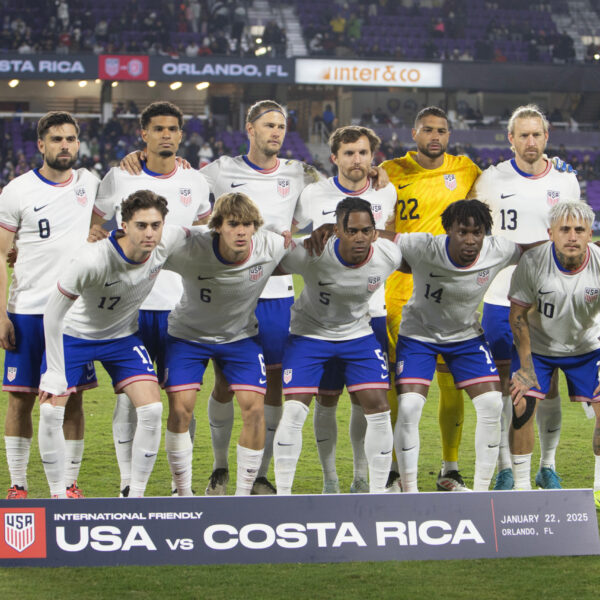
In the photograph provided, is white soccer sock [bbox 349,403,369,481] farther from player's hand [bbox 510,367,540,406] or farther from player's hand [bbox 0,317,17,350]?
player's hand [bbox 0,317,17,350]

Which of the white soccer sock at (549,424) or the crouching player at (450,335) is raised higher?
the crouching player at (450,335)

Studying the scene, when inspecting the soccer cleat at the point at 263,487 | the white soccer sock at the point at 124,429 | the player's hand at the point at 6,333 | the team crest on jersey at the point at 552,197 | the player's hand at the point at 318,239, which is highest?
the team crest on jersey at the point at 552,197

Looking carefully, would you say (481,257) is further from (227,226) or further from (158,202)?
(158,202)

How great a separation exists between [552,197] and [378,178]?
3.64 feet

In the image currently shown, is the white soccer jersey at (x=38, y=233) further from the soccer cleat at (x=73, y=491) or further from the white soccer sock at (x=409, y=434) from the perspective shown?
the white soccer sock at (x=409, y=434)

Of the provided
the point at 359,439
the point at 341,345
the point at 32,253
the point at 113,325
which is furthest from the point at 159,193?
the point at 359,439

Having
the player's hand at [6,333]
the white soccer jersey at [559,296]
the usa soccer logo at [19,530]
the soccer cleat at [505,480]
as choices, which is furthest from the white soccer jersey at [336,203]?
the usa soccer logo at [19,530]

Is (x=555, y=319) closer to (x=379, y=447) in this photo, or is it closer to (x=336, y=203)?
(x=379, y=447)

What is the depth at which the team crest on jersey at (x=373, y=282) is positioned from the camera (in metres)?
5.20

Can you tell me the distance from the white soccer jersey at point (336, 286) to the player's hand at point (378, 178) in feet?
1.85

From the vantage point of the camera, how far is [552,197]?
5887 millimetres

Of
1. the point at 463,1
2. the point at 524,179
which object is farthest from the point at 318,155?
the point at 524,179

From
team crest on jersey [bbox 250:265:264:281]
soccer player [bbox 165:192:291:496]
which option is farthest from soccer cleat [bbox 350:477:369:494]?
team crest on jersey [bbox 250:265:264:281]

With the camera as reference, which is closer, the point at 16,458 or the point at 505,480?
the point at 16,458
